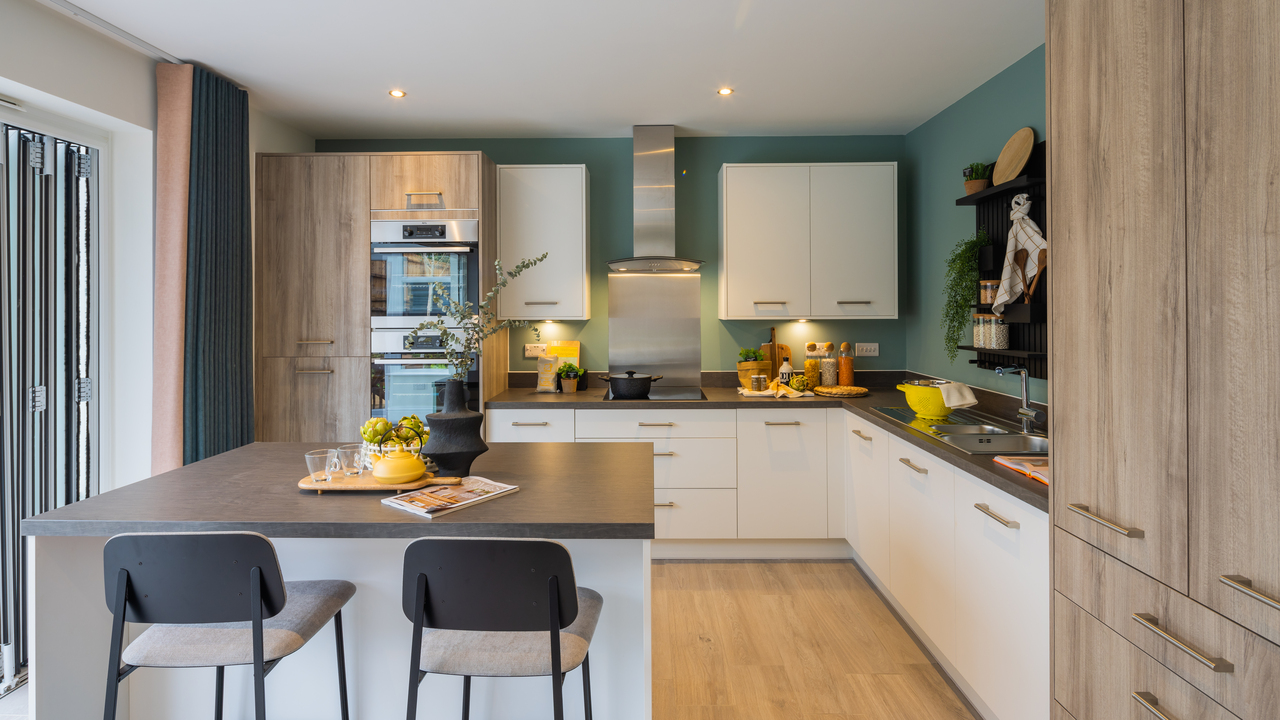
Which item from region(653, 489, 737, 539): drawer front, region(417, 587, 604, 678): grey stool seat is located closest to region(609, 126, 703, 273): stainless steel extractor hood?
region(653, 489, 737, 539): drawer front

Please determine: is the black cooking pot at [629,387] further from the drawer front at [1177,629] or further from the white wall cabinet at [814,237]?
the drawer front at [1177,629]

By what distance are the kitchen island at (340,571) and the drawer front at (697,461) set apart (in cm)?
157

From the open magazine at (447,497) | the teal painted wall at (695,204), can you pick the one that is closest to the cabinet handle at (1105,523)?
the open magazine at (447,497)

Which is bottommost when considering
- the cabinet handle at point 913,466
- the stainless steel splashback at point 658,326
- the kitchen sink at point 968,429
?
the cabinet handle at point 913,466

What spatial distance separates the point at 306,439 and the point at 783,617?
105 inches

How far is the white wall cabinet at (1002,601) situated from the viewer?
1808 mm

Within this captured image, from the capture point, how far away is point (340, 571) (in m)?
1.89

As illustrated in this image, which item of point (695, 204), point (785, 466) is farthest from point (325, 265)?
point (785, 466)

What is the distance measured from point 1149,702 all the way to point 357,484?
186 centimetres

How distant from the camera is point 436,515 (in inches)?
61.4

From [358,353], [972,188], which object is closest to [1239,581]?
[972,188]

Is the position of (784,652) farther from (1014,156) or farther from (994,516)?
(1014,156)

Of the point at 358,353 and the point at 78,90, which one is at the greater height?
the point at 78,90

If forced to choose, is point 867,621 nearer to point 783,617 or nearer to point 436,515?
point 783,617
